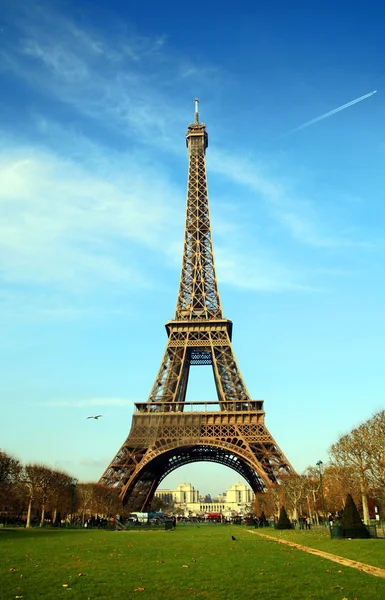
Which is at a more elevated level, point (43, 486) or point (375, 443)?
point (375, 443)

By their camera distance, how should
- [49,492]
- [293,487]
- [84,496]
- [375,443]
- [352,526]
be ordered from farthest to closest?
[84,496] → [49,492] → [293,487] → [375,443] → [352,526]

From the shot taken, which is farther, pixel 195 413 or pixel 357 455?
pixel 195 413

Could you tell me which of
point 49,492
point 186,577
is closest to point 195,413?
point 49,492

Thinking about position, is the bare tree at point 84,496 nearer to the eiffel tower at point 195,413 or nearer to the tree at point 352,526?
the eiffel tower at point 195,413

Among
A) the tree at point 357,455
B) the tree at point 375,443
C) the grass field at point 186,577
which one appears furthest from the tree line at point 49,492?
the grass field at point 186,577

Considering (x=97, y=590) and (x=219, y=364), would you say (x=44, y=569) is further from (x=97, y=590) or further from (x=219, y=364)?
(x=219, y=364)

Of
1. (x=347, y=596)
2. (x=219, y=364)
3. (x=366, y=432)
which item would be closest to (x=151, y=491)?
(x=219, y=364)

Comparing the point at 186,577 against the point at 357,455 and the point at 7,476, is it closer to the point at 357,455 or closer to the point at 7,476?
the point at 357,455

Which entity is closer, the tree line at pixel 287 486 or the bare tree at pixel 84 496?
the tree line at pixel 287 486
